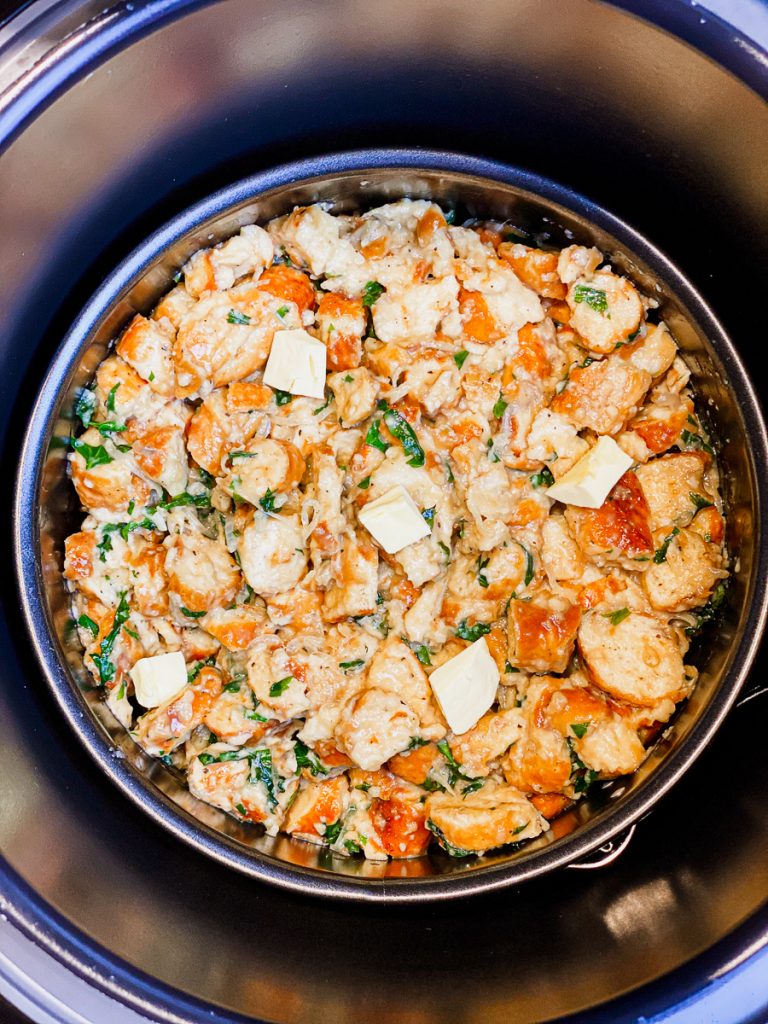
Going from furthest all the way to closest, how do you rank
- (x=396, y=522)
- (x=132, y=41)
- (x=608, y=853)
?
(x=608, y=853), (x=396, y=522), (x=132, y=41)

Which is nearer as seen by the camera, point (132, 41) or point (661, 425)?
point (132, 41)

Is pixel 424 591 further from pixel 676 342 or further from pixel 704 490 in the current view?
pixel 676 342

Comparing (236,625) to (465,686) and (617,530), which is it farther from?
(617,530)

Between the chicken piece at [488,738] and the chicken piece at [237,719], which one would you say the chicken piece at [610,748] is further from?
the chicken piece at [237,719]

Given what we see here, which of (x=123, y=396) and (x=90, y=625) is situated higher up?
(x=123, y=396)

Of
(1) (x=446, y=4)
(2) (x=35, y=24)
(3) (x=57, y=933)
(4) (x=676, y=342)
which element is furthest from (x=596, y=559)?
(2) (x=35, y=24)

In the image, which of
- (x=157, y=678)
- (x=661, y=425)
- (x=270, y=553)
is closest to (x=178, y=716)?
(x=157, y=678)

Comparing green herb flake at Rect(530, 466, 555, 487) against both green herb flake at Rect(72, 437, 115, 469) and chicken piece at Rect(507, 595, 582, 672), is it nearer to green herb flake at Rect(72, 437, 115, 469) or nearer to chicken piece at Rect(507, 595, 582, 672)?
chicken piece at Rect(507, 595, 582, 672)

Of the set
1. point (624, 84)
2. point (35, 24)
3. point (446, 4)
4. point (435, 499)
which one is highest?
point (35, 24)
